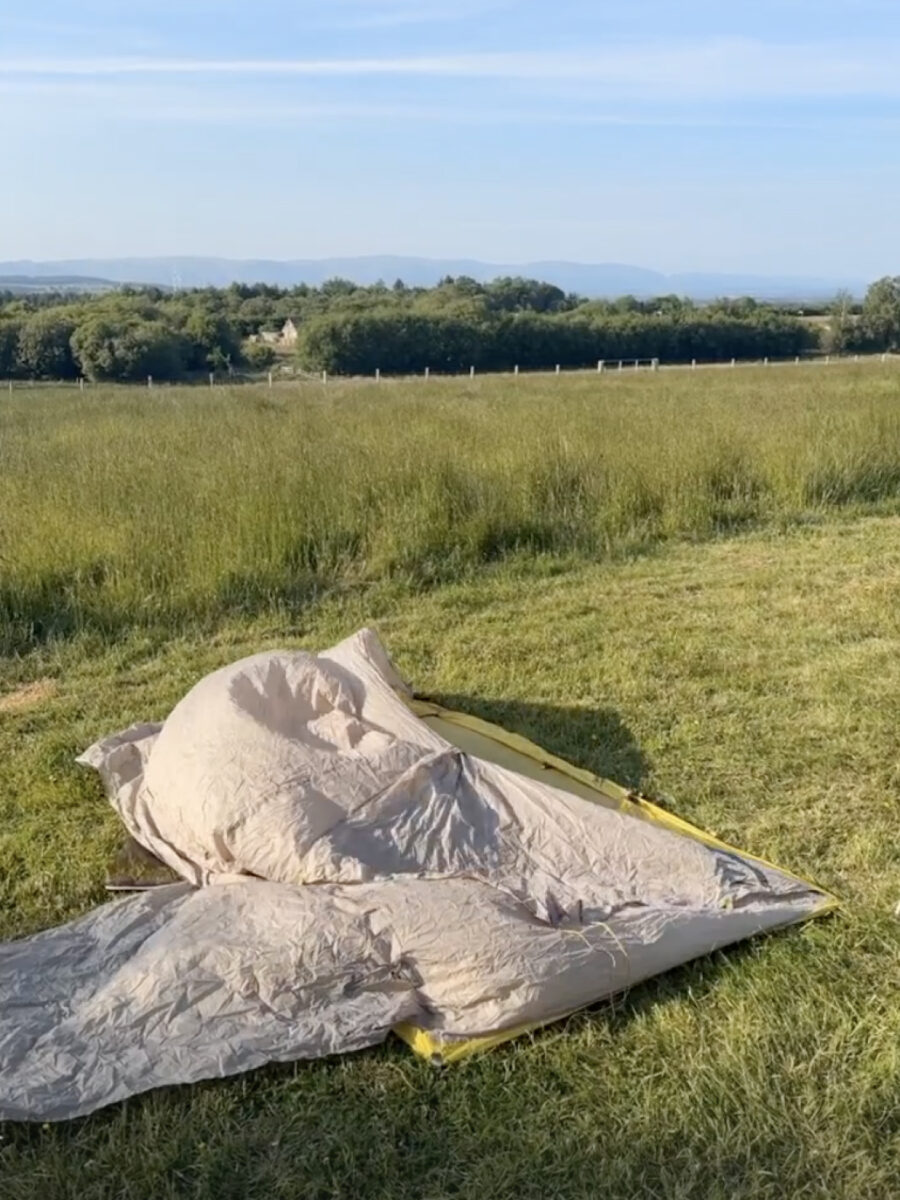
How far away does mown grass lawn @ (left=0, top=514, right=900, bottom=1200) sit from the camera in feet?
6.94

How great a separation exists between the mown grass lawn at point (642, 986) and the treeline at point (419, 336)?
3764 centimetres

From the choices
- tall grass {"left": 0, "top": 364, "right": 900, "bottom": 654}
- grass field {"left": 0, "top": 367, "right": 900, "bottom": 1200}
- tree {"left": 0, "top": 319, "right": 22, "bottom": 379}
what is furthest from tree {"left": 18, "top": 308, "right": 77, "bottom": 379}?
tall grass {"left": 0, "top": 364, "right": 900, "bottom": 654}

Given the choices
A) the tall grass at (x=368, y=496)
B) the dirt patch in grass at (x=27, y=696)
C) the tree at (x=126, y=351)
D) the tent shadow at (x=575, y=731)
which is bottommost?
the dirt patch in grass at (x=27, y=696)

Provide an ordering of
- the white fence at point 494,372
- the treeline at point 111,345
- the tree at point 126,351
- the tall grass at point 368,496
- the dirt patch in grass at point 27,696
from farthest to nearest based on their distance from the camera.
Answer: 1. the treeline at point 111,345
2. the tree at point 126,351
3. the white fence at point 494,372
4. the tall grass at point 368,496
5. the dirt patch in grass at point 27,696

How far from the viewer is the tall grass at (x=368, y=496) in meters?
6.04

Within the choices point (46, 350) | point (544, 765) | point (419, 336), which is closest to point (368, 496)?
point (544, 765)

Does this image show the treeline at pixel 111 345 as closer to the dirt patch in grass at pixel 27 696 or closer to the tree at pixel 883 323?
the tree at pixel 883 323

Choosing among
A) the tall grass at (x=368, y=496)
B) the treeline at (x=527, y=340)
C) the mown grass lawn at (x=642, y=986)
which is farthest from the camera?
the treeline at (x=527, y=340)

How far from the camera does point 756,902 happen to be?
9.43 feet

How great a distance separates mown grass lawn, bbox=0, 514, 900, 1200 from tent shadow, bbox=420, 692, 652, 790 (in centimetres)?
1

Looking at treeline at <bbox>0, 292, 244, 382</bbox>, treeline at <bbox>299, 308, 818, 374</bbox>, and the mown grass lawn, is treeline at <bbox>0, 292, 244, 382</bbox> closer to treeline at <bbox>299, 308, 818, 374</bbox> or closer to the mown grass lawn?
treeline at <bbox>299, 308, 818, 374</bbox>

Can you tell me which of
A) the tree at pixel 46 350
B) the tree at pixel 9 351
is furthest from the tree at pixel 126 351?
the tree at pixel 9 351

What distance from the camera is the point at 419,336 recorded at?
48.7 metres

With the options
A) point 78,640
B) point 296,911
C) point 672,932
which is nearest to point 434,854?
point 296,911
